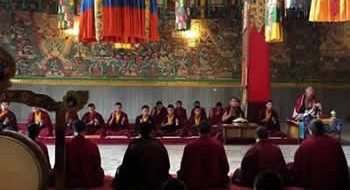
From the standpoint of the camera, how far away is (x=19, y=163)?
7.93ft

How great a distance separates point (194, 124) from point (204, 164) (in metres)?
6.88

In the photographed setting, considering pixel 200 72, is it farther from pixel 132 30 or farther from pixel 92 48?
pixel 132 30

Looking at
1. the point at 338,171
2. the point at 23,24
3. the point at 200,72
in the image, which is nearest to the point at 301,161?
the point at 338,171

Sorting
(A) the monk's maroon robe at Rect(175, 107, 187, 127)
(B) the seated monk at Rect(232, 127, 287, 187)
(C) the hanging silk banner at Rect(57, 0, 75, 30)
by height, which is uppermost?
(C) the hanging silk banner at Rect(57, 0, 75, 30)

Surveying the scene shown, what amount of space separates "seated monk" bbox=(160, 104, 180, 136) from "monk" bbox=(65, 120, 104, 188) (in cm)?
641

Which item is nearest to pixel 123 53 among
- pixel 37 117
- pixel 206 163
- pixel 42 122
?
pixel 37 117

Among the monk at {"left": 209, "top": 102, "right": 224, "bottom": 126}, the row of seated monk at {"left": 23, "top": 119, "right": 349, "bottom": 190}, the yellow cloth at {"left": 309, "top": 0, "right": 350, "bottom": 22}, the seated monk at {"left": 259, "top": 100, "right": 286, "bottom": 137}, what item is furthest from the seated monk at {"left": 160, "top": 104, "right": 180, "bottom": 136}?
the row of seated monk at {"left": 23, "top": 119, "right": 349, "bottom": 190}

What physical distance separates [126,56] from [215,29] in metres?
2.95

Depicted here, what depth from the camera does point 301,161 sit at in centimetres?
604

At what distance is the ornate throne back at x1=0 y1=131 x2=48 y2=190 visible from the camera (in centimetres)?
240

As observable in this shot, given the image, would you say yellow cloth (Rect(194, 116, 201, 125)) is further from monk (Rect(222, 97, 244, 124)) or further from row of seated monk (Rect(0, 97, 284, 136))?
monk (Rect(222, 97, 244, 124))

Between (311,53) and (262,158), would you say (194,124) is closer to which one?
(311,53)

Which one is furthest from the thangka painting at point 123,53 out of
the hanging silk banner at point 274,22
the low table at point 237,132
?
the hanging silk banner at point 274,22

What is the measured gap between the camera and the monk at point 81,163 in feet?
19.5
